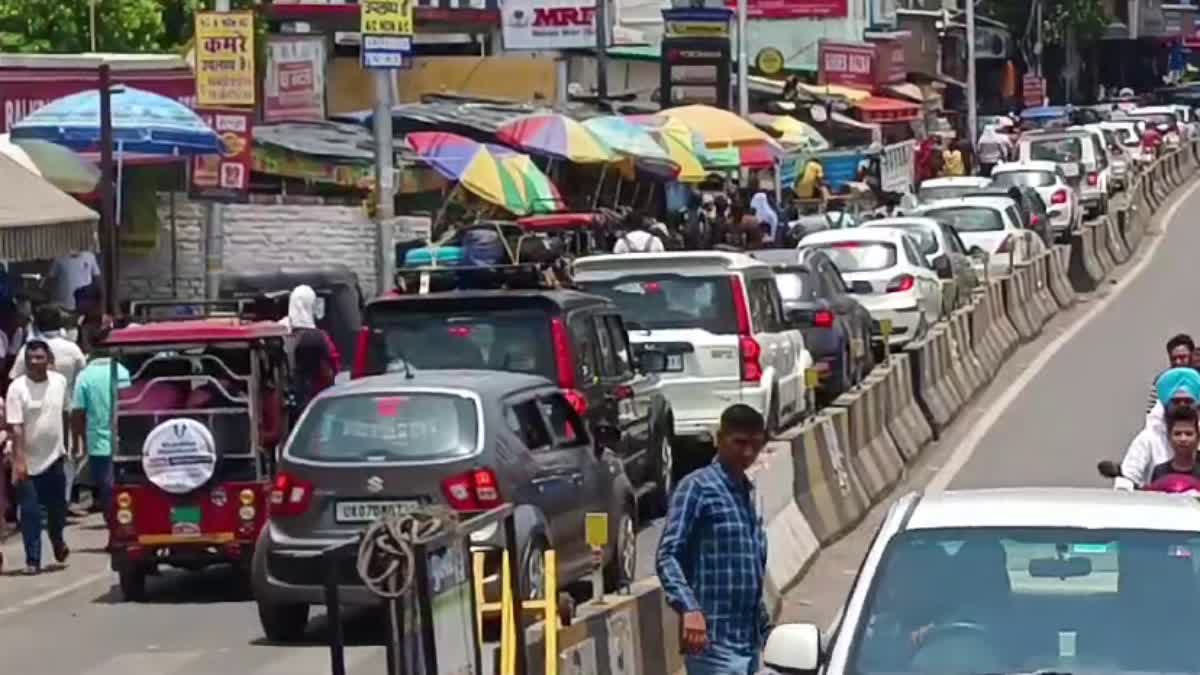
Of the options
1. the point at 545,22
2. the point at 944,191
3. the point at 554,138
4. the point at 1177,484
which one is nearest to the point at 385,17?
the point at 554,138

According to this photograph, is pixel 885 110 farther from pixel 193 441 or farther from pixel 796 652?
pixel 796 652

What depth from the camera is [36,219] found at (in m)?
23.5

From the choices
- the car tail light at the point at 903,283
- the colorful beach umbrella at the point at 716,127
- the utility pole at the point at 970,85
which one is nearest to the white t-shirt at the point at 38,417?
the car tail light at the point at 903,283

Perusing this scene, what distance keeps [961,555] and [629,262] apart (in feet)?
46.6

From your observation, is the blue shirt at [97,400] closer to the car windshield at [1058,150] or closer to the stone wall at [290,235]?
the stone wall at [290,235]

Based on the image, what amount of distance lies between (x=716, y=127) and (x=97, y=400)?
23.6 metres

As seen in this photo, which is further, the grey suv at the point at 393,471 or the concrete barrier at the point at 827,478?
the concrete barrier at the point at 827,478

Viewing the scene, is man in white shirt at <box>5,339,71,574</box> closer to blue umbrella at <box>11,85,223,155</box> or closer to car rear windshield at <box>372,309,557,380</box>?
car rear windshield at <box>372,309,557,380</box>

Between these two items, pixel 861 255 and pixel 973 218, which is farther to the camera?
pixel 973 218

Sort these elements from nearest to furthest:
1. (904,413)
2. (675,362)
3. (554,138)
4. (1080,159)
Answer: (675,362) < (904,413) < (554,138) < (1080,159)

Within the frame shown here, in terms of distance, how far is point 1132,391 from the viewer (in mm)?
28969

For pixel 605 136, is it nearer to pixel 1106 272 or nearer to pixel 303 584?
pixel 1106 272

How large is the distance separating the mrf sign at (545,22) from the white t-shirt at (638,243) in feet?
40.0

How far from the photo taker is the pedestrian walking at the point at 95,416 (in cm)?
2023
